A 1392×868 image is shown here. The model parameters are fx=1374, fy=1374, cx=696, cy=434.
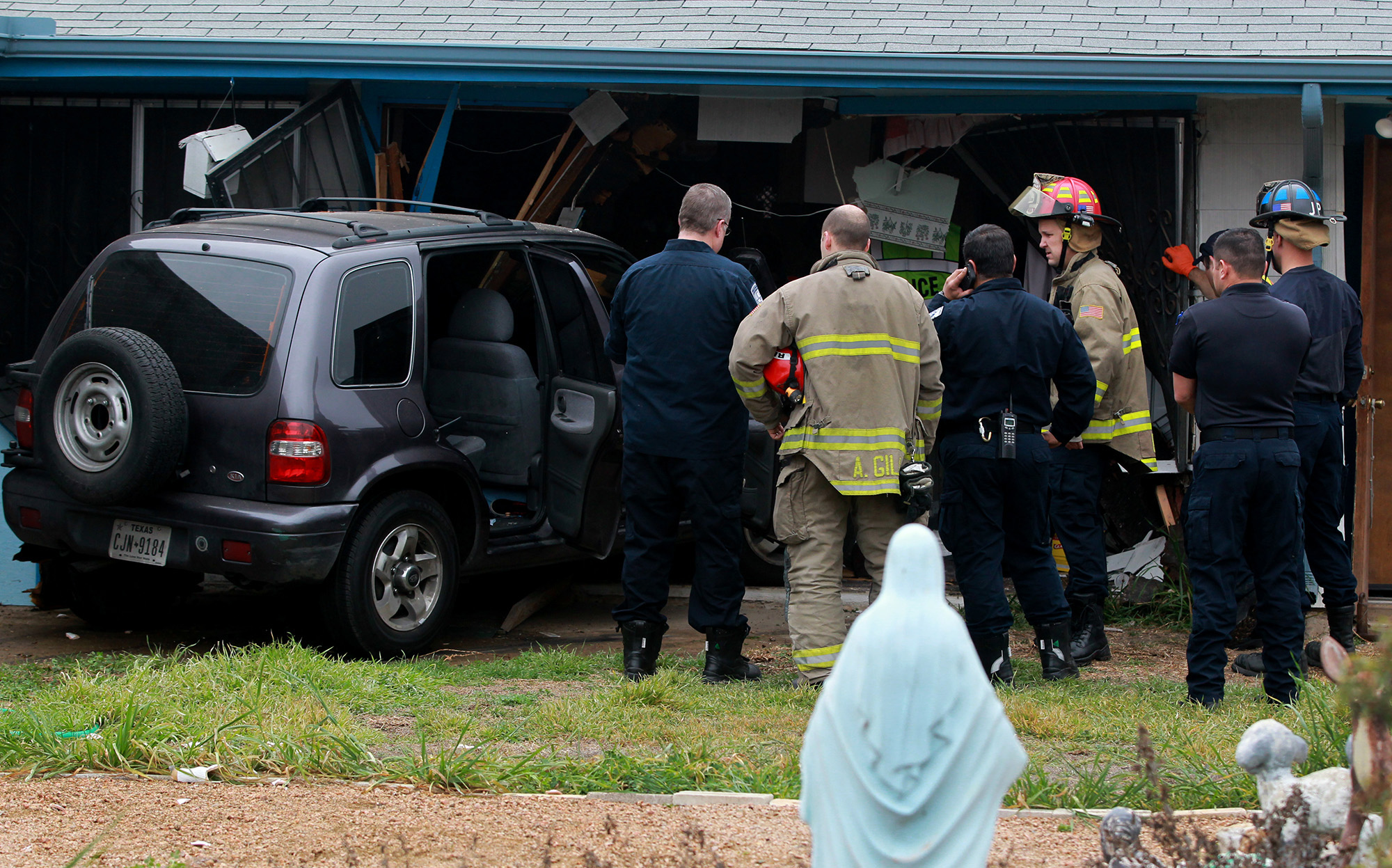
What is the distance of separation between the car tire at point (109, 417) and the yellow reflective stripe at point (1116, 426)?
13.0 ft

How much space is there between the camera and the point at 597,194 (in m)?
8.63

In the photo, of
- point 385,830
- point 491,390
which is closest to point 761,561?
point 491,390

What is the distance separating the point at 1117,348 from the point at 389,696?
3.48 metres

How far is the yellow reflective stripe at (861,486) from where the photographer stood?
5.16 metres

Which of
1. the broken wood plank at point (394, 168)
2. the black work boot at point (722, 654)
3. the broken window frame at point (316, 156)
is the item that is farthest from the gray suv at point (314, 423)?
the broken wood plank at point (394, 168)

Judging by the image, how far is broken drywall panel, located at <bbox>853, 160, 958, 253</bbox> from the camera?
8.29 metres

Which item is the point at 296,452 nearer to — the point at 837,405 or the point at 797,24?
the point at 837,405

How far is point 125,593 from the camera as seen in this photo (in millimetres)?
6586

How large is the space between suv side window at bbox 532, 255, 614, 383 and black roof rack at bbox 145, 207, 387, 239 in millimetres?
898

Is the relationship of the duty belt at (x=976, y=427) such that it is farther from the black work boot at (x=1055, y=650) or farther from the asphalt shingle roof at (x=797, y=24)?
the asphalt shingle roof at (x=797, y=24)

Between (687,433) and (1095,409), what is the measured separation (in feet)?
6.39

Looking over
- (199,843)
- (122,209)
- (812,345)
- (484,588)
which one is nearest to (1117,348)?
(812,345)

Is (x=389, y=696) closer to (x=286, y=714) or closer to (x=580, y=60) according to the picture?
(x=286, y=714)

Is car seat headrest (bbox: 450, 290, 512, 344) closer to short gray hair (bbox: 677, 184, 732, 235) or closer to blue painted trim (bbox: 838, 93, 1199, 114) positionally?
short gray hair (bbox: 677, 184, 732, 235)
